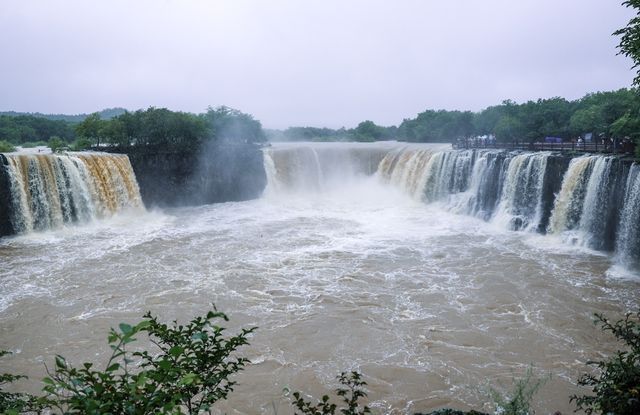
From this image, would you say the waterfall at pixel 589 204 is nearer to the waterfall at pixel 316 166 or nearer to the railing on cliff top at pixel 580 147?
the railing on cliff top at pixel 580 147

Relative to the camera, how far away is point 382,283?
13109 millimetres

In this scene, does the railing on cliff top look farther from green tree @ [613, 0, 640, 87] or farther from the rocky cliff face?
the rocky cliff face

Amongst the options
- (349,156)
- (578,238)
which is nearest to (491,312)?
(578,238)

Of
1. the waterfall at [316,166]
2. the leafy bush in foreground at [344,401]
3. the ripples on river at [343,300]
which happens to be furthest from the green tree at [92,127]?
Answer: the leafy bush in foreground at [344,401]

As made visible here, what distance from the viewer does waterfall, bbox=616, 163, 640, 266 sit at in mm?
14023

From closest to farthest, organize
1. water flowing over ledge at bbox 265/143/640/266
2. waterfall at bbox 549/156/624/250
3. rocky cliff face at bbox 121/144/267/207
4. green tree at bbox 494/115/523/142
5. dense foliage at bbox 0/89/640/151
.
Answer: water flowing over ledge at bbox 265/143/640/266
waterfall at bbox 549/156/624/250
rocky cliff face at bbox 121/144/267/207
dense foliage at bbox 0/89/640/151
green tree at bbox 494/115/523/142

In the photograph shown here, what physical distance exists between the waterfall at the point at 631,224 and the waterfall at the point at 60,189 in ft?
71.7

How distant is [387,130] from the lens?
261 feet

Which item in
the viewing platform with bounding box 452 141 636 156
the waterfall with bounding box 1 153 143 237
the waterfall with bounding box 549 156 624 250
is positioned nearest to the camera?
the waterfall with bounding box 549 156 624 250

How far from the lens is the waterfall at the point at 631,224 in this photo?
1402cm

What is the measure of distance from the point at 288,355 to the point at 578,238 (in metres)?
12.7

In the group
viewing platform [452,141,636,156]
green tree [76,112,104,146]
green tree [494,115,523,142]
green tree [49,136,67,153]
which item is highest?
green tree [494,115,523,142]

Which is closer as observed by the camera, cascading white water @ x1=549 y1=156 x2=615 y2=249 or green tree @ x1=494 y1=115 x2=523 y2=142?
cascading white water @ x1=549 y1=156 x2=615 y2=249

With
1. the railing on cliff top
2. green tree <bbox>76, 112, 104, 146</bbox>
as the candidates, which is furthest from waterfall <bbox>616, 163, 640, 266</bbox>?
green tree <bbox>76, 112, 104, 146</bbox>
